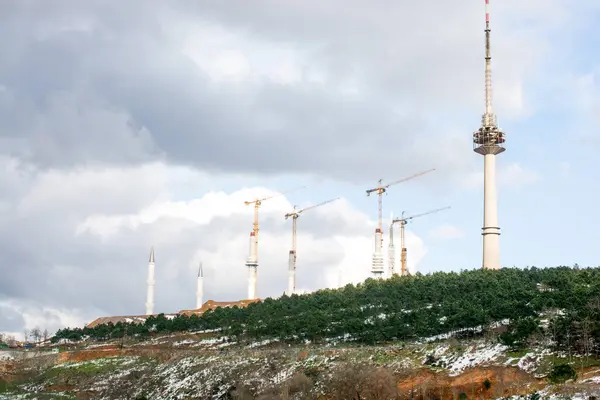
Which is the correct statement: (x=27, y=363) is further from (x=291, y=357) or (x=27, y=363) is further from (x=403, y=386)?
(x=403, y=386)

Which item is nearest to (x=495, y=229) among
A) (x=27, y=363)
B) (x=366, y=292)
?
(x=366, y=292)

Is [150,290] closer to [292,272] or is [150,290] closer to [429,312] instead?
[292,272]

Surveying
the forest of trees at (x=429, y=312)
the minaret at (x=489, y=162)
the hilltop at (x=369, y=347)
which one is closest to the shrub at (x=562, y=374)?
A: the hilltop at (x=369, y=347)

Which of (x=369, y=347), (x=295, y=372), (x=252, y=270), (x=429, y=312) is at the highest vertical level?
(x=252, y=270)

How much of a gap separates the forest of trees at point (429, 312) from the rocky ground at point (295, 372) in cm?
281

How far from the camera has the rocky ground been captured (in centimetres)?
6262

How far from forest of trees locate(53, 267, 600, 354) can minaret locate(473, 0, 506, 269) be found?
20.9 feet

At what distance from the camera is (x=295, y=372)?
75.3m

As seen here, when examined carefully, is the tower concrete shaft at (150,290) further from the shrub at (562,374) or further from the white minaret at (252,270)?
the shrub at (562,374)

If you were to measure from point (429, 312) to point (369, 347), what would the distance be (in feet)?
50.3

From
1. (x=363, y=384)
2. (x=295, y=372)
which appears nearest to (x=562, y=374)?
(x=363, y=384)

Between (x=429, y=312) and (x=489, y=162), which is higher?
(x=489, y=162)

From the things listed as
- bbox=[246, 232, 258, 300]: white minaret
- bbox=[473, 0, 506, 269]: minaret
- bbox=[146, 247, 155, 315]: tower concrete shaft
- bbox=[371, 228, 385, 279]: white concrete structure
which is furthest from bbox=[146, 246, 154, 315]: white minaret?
bbox=[473, 0, 506, 269]: minaret

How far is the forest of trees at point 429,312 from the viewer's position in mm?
69206
